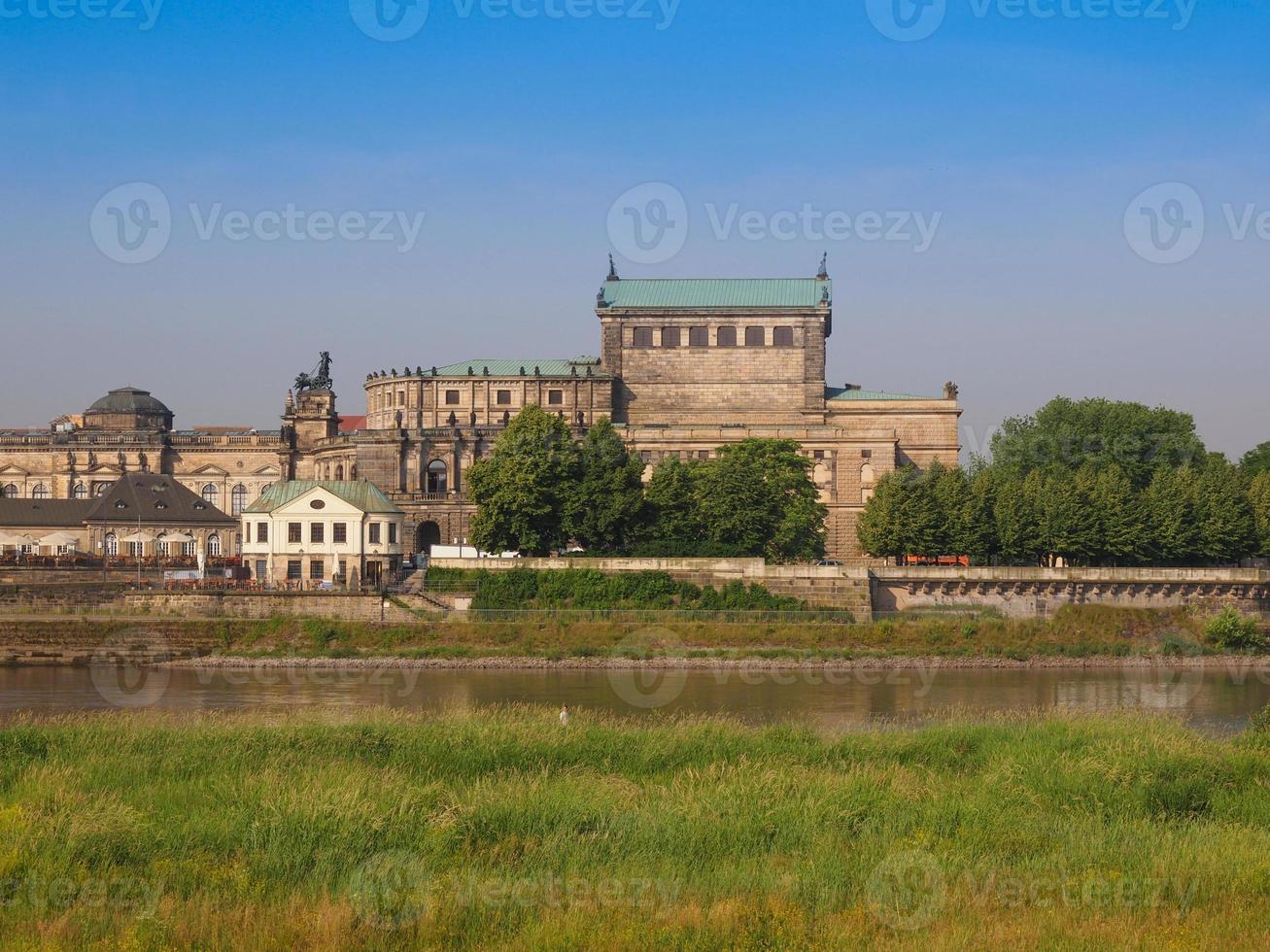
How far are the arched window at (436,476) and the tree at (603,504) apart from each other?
19125mm

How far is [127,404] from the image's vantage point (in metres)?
104

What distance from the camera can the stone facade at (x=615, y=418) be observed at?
274 ft

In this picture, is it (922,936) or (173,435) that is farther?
(173,435)

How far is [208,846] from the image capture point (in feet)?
70.6

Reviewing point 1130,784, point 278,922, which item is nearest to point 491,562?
point 1130,784

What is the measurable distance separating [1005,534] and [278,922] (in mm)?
54002

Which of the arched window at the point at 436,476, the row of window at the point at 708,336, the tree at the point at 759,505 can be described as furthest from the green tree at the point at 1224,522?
the arched window at the point at 436,476

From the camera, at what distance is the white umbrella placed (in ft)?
251

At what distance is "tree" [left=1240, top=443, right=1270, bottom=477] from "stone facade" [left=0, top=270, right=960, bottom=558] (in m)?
19.6

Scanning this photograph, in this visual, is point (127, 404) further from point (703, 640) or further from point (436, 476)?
point (703, 640)

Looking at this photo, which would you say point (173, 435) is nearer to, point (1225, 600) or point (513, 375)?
point (513, 375)

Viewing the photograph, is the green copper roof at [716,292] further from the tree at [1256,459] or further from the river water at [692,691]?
the river water at [692,691]

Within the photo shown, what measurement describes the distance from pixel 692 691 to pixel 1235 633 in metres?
24.1

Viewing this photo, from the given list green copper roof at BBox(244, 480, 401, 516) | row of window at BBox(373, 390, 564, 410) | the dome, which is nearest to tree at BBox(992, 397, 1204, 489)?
row of window at BBox(373, 390, 564, 410)
